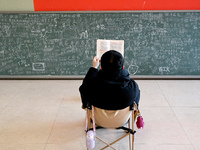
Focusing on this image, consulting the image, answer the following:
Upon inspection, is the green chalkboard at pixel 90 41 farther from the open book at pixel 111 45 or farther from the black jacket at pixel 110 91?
the black jacket at pixel 110 91

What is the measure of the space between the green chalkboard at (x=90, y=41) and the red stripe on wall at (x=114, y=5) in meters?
0.10

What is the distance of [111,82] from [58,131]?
1165 mm

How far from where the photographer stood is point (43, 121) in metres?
2.91

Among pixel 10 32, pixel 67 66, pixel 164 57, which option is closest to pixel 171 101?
pixel 164 57

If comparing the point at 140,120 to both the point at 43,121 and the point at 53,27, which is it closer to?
the point at 43,121

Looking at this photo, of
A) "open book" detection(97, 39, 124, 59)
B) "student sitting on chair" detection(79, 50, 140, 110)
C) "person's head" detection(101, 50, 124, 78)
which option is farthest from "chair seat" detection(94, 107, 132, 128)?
"open book" detection(97, 39, 124, 59)

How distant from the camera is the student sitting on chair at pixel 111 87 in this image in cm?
193

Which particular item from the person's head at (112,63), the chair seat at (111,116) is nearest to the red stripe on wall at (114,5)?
the person's head at (112,63)

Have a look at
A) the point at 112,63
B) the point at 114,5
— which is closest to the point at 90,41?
the point at 114,5

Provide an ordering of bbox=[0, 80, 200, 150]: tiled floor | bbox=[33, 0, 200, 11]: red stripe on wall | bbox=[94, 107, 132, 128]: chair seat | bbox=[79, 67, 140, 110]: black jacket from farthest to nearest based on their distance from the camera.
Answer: bbox=[33, 0, 200, 11]: red stripe on wall < bbox=[0, 80, 200, 150]: tiled floor < bbox=[94, 107, 132, 128]: chair seat < bbox=[79, 67, 140, 110]: black jacket

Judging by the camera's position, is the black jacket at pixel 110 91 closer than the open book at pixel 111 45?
Yes

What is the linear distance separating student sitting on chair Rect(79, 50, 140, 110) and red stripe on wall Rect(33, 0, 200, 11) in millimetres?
2015

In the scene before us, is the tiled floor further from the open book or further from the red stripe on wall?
the red stripe on wall

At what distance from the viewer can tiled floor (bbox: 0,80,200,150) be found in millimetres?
2500
